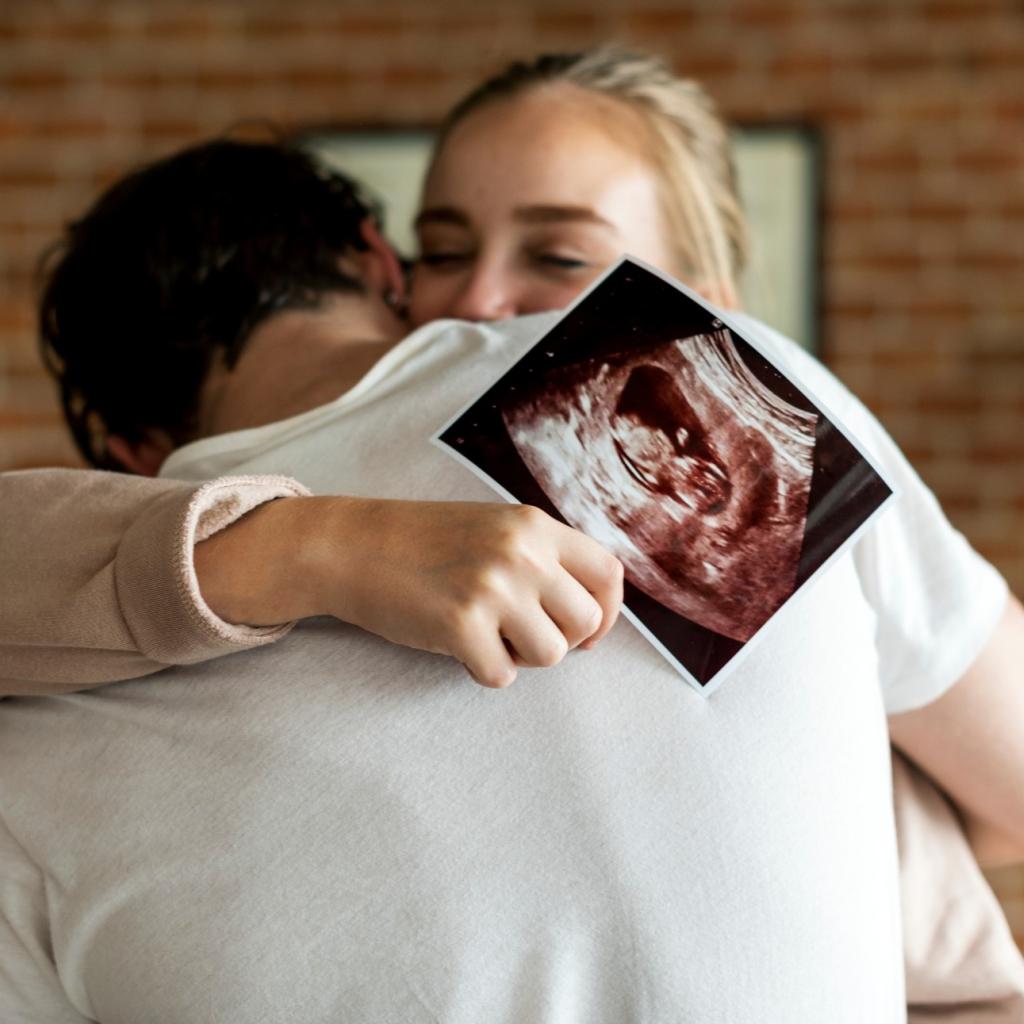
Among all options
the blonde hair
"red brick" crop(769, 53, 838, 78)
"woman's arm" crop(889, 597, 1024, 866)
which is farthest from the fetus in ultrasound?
"red brick" crop(769, 53, 838, 78)

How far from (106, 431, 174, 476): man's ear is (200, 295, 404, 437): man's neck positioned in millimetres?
90

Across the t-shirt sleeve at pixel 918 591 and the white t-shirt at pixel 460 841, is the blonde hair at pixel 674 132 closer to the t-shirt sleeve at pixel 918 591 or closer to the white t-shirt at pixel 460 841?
the t-shirt sleeve at pixel 918 591

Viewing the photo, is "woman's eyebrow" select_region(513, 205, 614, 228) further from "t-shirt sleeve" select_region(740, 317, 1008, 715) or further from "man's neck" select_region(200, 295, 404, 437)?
"t-shirt sleeve" select_region(740, 317, 1008, 715)

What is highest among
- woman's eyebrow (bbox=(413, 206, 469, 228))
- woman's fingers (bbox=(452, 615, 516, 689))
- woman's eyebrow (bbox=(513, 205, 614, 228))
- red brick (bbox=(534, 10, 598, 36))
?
red brick (bbox=(534, 10, 598, 36))

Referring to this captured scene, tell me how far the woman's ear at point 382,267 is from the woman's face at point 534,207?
25 mm

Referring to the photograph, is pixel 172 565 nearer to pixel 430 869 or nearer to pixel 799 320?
pixel 430 869

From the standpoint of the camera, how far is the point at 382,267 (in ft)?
4.28

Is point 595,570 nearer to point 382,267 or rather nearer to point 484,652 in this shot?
point 484,652

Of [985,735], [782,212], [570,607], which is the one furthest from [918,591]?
[782,212]

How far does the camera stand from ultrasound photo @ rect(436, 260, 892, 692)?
2.52 feet

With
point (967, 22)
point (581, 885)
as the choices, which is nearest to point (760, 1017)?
point (581, 885)

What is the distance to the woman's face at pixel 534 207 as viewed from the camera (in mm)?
1299

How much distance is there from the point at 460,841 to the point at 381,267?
2.42 feet

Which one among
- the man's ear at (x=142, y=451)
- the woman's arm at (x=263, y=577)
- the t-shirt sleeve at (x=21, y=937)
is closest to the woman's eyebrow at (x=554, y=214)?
the man's ear at (x=142, y=451)
